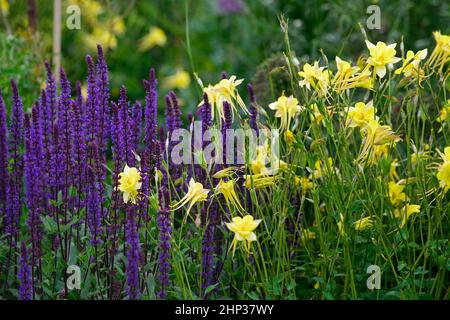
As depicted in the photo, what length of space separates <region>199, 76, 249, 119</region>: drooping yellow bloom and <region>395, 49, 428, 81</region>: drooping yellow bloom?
447 mm

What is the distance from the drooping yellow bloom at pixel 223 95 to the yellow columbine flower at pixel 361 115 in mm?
297

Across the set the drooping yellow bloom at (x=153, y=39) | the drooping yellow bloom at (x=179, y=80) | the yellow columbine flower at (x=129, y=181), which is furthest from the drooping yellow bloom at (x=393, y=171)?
the drooping yellow bloom at (x=153, y=39)

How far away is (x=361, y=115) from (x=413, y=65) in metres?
0.21

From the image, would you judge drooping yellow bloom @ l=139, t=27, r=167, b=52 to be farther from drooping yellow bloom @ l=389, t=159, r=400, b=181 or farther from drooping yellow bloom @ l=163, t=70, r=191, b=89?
drooping yellow bloom @ l=389, t=159, r=400, b=181

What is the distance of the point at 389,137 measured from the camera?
2125 mm

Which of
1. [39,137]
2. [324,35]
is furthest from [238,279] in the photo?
[324,35]

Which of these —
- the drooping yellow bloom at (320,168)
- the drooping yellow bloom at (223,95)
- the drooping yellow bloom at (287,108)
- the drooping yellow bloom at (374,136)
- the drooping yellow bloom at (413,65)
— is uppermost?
the drooping yellow bloom at (413,65)

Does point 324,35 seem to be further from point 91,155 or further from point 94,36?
point 91,155

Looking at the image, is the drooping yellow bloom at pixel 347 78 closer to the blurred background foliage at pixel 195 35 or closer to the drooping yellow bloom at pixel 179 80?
the blurred background foliage at pixel 195 35

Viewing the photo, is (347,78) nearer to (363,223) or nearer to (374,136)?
(374,136)

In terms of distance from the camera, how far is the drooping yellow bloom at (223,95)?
2.26m

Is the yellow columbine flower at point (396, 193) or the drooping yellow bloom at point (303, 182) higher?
the drooping yellow bloom at point (303, 182)

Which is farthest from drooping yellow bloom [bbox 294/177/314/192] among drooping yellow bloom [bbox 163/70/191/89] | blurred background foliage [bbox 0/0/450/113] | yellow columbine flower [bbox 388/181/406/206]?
drooping yellow bloom [bbox 163/70/191/89]
